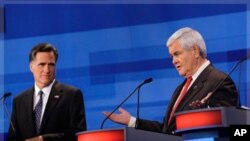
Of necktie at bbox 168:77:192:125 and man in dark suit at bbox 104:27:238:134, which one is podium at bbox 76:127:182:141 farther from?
necktie at bbox 168:77:192:125

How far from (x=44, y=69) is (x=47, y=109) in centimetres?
35

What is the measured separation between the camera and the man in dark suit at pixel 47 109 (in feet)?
15.8

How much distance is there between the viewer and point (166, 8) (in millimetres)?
5926

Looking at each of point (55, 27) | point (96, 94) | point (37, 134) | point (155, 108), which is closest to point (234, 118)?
point (37, 134)

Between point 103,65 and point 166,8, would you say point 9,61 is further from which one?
point 166,8

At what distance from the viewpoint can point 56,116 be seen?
4852 mm

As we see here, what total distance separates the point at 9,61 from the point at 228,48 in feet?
6.80

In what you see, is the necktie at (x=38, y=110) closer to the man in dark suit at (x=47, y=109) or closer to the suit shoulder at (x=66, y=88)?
the man in dark suit at (x=47, y=109)

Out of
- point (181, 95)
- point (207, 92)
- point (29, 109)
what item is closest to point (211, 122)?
point (207, 92)

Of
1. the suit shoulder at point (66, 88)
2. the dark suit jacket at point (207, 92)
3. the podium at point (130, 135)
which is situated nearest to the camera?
the podium at point (130, 135)

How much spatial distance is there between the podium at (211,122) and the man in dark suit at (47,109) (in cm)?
140

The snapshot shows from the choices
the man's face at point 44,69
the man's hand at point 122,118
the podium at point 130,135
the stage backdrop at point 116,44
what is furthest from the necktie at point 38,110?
the podium at point 130,135

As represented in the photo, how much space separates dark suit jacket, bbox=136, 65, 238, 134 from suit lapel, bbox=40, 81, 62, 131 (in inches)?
30.5

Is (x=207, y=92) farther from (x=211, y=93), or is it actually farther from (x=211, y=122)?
(x=211, y=122)
